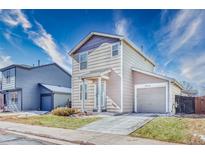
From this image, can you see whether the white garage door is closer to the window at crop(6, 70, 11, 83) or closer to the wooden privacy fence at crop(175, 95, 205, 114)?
the wooden privacy fence at crop(175, 95, 205, 114)

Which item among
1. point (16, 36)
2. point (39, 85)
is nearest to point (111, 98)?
point (16, 36)

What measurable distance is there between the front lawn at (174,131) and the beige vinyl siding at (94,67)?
3692 mm

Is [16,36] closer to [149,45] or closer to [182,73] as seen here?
[149,45]

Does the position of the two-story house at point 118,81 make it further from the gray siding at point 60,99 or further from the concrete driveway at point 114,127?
the gray siding at point 60,99

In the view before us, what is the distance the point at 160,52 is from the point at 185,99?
378cm

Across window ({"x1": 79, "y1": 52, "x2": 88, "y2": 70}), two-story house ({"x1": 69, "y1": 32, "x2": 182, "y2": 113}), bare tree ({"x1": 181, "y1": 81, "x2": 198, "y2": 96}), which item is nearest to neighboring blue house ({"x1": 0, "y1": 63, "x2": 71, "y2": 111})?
window ({"x1": 79, "y1": 52, "x2": 88, "y2": 70})

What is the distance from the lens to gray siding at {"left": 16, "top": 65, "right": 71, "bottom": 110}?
655 inches

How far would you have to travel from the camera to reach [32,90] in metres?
17.4

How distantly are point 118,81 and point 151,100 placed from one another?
5.66 feet

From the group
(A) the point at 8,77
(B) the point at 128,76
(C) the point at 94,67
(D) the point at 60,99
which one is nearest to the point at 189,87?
(B) the point at 128,76

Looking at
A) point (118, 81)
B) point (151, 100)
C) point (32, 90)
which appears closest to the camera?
point (118, 81)

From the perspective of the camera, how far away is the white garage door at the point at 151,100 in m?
9.84

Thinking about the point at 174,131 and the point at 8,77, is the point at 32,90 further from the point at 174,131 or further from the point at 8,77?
the point at 174,131
